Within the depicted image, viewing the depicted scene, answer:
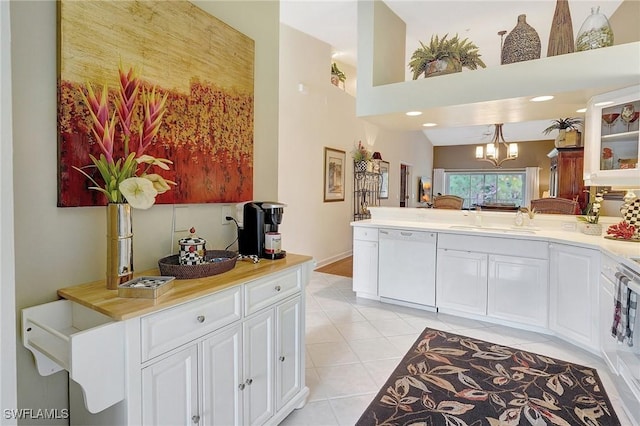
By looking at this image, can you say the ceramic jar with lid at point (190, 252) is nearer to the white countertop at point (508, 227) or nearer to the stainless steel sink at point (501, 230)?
the white countertop at point (508, 227)

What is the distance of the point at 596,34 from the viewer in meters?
2.61

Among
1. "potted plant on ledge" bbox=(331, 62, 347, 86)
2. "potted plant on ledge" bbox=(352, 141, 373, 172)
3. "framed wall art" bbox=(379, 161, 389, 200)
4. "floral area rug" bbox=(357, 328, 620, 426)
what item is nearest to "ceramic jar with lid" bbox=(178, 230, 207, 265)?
"floral area rug" bbox=(357, 328, 620, 426)

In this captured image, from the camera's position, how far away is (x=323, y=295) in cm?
418

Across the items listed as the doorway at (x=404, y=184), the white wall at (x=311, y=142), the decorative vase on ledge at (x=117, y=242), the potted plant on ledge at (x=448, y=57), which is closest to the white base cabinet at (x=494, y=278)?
the potted plant on ledge at (x=448, y=57)

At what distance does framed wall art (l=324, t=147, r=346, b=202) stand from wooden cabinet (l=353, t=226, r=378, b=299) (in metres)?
1.94

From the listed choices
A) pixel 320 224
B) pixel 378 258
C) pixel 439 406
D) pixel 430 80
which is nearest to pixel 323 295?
pixel 378 258

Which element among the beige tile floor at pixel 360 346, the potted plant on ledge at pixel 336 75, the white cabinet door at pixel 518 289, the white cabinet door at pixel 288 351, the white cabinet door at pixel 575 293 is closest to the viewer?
the white cabinet door at pixel 288 351

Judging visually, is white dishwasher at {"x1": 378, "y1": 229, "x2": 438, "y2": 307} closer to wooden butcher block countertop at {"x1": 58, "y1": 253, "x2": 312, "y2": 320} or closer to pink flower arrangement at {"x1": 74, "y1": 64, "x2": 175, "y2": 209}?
wooden butcher block countertop at {"x1": 58, "y1": 253, "x2": 312, "y2": 320}

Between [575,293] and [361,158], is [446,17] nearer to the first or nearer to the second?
[575,293]

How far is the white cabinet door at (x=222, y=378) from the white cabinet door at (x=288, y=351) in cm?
29

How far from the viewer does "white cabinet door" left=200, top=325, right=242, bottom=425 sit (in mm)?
1357

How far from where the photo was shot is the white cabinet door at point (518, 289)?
3.04 meters

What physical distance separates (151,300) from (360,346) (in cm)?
206

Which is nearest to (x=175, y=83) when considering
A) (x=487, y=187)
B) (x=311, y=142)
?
(x=311, y=142)
